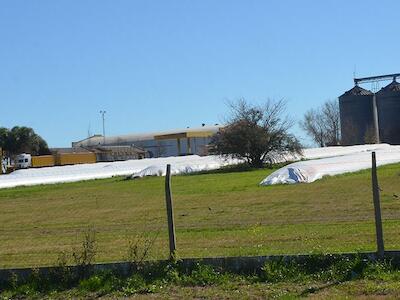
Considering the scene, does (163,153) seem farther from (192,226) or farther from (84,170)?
(192,226)

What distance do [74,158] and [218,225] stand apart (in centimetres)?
9336

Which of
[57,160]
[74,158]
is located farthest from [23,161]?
[74,158]

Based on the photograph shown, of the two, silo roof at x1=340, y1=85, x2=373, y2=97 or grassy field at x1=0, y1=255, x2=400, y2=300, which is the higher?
silo roof at x1=340, y1=85, x2=373, y2=97

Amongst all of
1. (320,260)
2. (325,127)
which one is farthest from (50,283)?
(325,127)

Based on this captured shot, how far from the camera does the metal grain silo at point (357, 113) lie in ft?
332

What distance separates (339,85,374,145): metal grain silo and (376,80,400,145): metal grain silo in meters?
1.61

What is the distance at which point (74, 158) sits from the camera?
107562 millimetres

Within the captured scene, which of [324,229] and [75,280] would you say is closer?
[75,280]

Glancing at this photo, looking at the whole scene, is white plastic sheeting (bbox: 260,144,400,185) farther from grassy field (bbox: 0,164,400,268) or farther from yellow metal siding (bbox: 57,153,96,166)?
yellow metal siding (bbox: 57,153,96,166)

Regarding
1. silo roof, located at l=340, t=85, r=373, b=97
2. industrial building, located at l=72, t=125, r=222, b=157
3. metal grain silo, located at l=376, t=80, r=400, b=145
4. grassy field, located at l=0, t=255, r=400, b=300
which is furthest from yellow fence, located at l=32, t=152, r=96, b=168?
grassy field, located at l=0, t=255, r=400, b=300

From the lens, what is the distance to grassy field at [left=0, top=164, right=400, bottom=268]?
469 inches

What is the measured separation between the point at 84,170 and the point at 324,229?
169ft

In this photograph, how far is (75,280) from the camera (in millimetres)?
9656

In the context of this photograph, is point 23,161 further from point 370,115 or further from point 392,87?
point 392,87
